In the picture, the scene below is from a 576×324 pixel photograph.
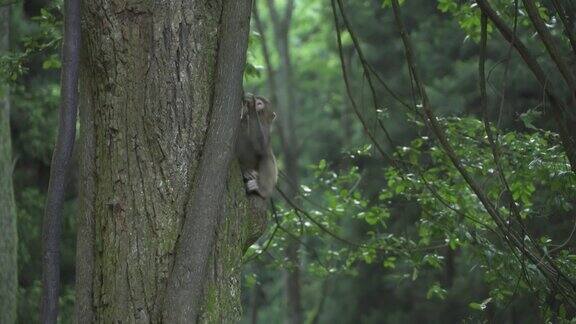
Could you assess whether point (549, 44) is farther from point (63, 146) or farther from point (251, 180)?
point (63, 146)

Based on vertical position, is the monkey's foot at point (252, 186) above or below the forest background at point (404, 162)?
below

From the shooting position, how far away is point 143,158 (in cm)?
443

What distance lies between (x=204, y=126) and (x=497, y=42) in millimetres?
14539

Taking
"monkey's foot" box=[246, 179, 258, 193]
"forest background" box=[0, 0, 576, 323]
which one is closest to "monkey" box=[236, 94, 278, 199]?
"forest background" box=[0, 0, 576, 323]

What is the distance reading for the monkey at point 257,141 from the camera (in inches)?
284

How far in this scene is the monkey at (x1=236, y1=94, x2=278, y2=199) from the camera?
7.22 m

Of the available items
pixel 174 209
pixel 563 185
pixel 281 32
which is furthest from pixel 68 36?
pixel 281 32

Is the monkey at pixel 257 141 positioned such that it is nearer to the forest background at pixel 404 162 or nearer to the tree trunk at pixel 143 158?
the forest background at pixel 404 162

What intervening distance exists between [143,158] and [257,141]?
11.0ft

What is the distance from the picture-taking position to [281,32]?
81.5ft

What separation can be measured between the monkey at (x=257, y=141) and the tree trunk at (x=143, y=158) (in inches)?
96.3

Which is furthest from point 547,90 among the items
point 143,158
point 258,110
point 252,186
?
point 143,158

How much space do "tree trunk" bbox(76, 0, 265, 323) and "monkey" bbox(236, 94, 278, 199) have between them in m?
2.45

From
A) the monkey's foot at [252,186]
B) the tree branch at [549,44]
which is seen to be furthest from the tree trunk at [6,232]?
the tree branch at [549,44]
